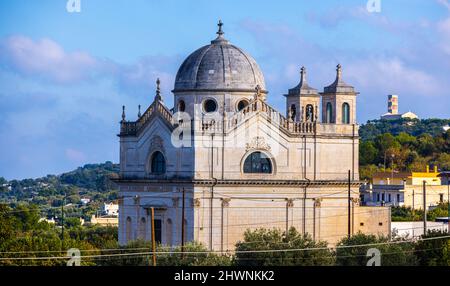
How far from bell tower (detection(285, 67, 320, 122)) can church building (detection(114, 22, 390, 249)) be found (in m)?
0.05

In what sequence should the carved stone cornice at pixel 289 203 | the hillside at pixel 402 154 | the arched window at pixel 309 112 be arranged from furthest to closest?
the hillside at pixel 402 154
the arched window at pixel 309 112
the carved stone cornice at pixel 289 203

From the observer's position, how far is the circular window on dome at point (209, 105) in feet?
295

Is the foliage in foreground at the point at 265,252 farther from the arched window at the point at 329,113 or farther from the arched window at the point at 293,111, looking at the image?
the arched window at the point at 329,113

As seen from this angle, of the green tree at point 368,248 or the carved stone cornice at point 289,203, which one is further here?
the carved stone cornice at point 289,203

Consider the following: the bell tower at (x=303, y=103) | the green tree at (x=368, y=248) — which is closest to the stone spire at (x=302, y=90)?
the bell tower at (x=303, y=103)

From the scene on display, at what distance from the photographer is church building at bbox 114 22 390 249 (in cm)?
8681

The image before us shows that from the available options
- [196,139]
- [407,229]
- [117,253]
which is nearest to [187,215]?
[196,139]

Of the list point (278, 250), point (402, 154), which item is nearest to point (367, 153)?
point (402, 154)

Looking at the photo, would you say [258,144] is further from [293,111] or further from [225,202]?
[293,111]

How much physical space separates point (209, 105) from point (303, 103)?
4.96 meters

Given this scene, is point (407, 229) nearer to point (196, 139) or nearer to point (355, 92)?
point (355, 92)

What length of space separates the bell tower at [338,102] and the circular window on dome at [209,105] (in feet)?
20.0
